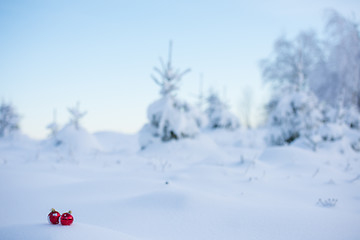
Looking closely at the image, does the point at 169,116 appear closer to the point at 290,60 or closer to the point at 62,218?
the point at 62,218

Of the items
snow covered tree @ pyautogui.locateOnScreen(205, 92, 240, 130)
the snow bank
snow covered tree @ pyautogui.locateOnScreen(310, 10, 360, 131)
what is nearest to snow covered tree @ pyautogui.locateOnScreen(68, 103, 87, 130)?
the snow bank

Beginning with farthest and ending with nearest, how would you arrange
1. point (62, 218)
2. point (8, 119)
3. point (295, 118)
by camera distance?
point (8, 119) < point (295, 118) < point (62, 218)

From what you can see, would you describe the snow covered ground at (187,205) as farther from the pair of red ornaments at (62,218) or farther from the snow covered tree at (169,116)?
the snow covered tree at (169,116)

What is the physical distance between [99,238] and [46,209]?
120 cm

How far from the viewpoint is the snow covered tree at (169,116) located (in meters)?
7.34

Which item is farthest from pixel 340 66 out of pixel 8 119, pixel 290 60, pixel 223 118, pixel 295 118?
pixel 8 119

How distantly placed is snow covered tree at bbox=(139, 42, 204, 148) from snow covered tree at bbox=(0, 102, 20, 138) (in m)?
14.2

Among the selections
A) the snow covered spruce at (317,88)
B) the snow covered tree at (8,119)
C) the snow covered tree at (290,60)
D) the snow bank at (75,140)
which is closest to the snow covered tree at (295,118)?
the snow covered spruce at (317,88)

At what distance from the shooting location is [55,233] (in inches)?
51.0

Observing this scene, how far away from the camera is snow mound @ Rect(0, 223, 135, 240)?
4.12ft

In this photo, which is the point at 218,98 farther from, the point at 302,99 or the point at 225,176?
the point at 225,176

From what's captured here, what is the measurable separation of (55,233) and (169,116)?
6.18 meters

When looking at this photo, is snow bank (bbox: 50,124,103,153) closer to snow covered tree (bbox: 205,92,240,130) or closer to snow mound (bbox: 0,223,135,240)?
snow mound (bbox: 0,223,135,240)

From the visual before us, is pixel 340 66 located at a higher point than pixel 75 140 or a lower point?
higher
